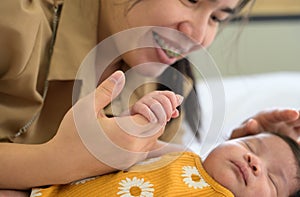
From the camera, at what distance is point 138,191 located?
0.69m

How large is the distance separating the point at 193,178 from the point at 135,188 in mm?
93

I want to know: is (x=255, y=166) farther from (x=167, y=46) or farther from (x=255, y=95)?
(x=255, y=95)

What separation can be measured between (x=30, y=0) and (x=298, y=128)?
0.53m

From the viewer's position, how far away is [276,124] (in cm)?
94

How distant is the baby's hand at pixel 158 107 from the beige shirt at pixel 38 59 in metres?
0.20

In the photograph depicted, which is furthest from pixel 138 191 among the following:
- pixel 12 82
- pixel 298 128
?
pixel 298 128

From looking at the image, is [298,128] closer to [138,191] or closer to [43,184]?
[138,191]

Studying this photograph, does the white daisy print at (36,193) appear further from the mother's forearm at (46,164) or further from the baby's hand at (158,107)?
the baby's hand at (158,107)

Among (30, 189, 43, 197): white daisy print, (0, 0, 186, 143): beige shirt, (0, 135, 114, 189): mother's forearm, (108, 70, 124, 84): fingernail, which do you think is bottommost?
(30, 189, 43, 197): white daisy print

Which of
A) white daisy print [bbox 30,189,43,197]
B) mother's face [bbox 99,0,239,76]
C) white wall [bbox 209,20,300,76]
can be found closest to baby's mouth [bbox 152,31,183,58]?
mother's face [bbox 99,0,239,76]

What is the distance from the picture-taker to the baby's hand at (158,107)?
629mm

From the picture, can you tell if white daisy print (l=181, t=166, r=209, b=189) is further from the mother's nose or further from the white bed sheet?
the white bed sheet

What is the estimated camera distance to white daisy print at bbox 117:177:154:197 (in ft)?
2.23

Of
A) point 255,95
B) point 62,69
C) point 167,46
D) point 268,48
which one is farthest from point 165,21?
point 268,48
